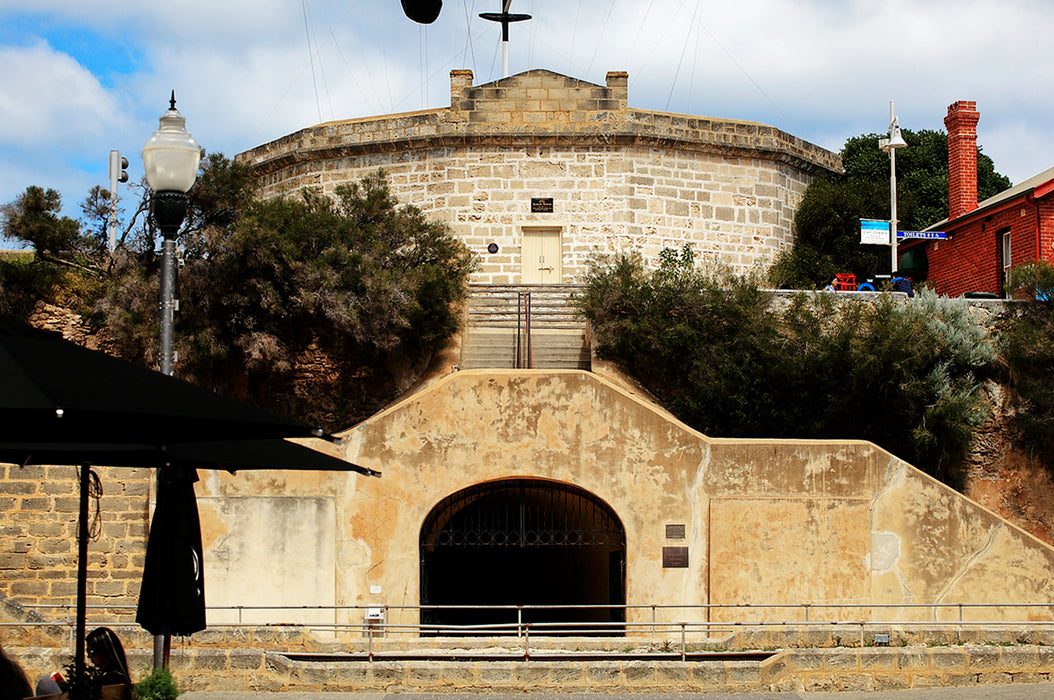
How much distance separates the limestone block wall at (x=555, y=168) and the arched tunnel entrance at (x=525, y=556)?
6.19 meters

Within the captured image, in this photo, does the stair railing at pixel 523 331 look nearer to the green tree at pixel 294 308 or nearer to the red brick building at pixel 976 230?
the green tree at pixel 294 308

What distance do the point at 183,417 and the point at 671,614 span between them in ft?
32.8

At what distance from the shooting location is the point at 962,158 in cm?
2573

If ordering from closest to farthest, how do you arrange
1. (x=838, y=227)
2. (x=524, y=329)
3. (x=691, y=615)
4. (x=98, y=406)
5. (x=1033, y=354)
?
1. (x=98, y=406)
2. (x=691, y=615)
3. (x=1033, y=354)
4. (x=524, y=329)
5. (x=838, y=227)

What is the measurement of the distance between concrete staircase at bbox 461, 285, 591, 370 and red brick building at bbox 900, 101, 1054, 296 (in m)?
8.53

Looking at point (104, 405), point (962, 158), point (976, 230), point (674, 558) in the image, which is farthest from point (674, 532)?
point (962, 158)

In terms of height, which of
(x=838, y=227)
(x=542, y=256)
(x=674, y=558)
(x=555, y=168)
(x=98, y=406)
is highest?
(x=555, y=168)

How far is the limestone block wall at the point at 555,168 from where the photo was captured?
24.6 meters

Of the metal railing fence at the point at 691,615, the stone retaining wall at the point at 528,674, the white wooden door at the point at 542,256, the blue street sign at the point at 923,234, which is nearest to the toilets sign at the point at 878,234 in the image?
the blue street sign at the point at 923,234

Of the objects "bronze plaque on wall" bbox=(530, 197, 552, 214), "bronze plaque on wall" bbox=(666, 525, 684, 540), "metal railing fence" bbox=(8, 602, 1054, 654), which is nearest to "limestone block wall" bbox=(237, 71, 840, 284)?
"bronze plaque on wall" bbox=(530, 197, 552, 214)

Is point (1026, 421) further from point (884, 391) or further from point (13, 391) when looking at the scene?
point (13, 391)

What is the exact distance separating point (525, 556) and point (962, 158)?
13623mm

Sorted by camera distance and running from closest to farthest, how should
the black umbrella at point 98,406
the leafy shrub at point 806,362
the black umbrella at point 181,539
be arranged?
the black umbrella at point 98,406
the black umbrella at point 181,539
the leafy shrub at point 806,362

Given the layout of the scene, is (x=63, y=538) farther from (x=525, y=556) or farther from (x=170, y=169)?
(x=525, y=556)
